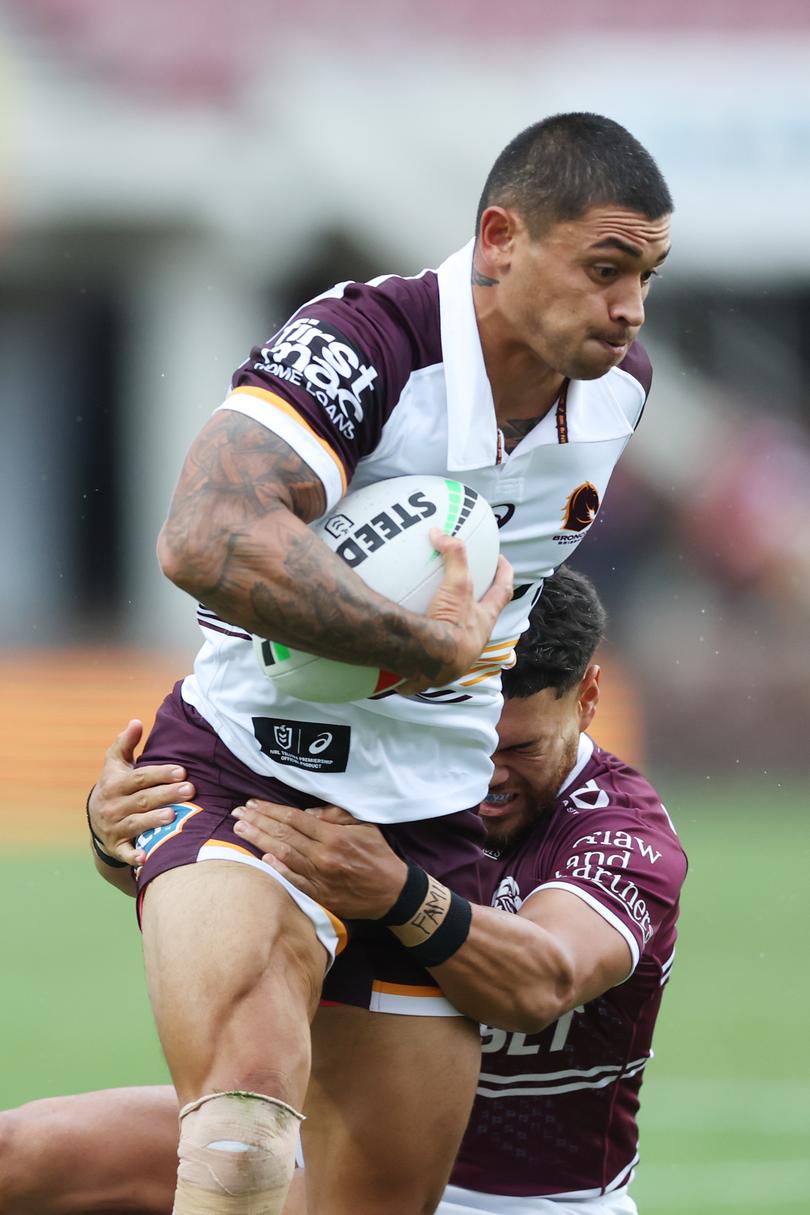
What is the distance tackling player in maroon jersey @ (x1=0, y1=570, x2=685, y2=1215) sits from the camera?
475 centimetres

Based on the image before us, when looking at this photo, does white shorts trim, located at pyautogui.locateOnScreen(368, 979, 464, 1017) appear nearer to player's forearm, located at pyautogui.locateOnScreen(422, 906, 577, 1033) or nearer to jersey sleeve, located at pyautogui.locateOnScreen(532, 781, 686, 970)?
player's forearm, located at pyautogui.locateOnScreen(422, 906, 577, 1033)

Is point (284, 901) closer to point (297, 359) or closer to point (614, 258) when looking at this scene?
point (297, 359)

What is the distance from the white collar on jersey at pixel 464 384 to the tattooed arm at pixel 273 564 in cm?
43

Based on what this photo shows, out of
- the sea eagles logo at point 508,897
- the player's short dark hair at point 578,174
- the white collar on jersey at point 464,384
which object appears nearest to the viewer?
the player's short dark hair at point 578,174

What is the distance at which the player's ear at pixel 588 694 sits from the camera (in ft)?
16.6

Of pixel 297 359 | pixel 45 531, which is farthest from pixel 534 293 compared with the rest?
pixel 45 531

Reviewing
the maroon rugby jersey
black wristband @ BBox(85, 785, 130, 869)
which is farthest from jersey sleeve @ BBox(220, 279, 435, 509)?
the maroon rugby jersey

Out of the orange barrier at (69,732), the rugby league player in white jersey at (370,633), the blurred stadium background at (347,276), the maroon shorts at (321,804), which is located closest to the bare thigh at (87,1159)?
the rugby league player in white jersey at (370,633)

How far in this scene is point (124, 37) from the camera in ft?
68.4

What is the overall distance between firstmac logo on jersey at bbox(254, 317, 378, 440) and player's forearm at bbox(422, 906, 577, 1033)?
117cm

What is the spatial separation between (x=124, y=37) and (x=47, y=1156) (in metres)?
17.7

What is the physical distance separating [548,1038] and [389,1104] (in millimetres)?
593

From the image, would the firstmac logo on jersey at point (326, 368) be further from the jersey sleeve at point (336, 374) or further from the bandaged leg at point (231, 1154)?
the bandaged leg at point (231, 1154)

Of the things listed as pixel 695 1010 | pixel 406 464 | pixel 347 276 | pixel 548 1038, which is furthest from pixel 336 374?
pixel 347 276
